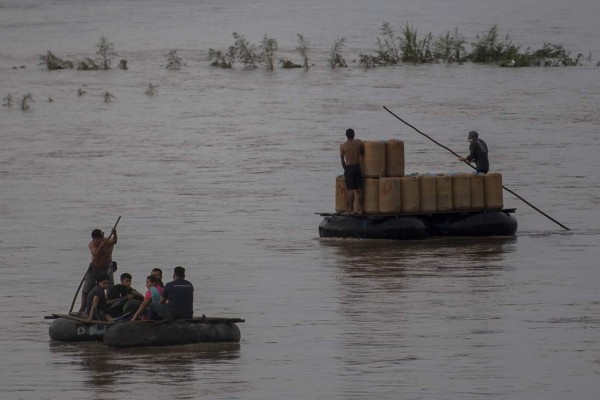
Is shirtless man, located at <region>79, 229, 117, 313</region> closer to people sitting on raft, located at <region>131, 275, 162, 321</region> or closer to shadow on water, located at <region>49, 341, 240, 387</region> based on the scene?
shadow on water, located at <region>49, 341, 240, 387</region>

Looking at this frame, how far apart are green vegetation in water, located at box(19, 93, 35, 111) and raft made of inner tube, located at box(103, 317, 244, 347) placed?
4109cm

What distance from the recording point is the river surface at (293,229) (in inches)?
903

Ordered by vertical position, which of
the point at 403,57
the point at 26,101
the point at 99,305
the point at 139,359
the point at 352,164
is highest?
the point at 403,57

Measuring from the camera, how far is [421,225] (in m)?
33.8

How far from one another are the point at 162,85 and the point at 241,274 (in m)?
40.1

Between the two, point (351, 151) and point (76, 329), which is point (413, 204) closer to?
point (351, 151)

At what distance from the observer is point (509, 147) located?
51125 millimetres

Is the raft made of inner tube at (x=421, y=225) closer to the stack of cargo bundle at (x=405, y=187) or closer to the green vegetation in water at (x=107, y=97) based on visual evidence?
the stack of cargo bundle at (x=405, y=187)

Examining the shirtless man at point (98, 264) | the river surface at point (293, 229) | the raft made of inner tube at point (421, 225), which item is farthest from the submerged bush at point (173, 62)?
the shirtless man at point (98, 264)

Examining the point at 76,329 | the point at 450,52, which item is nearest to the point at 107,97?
the point at 450,52

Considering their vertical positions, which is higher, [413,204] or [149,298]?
[413,204]

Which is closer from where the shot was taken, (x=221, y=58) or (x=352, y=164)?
(x=352, y=164)

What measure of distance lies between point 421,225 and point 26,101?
34.1m

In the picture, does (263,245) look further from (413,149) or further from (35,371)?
(413,149)
